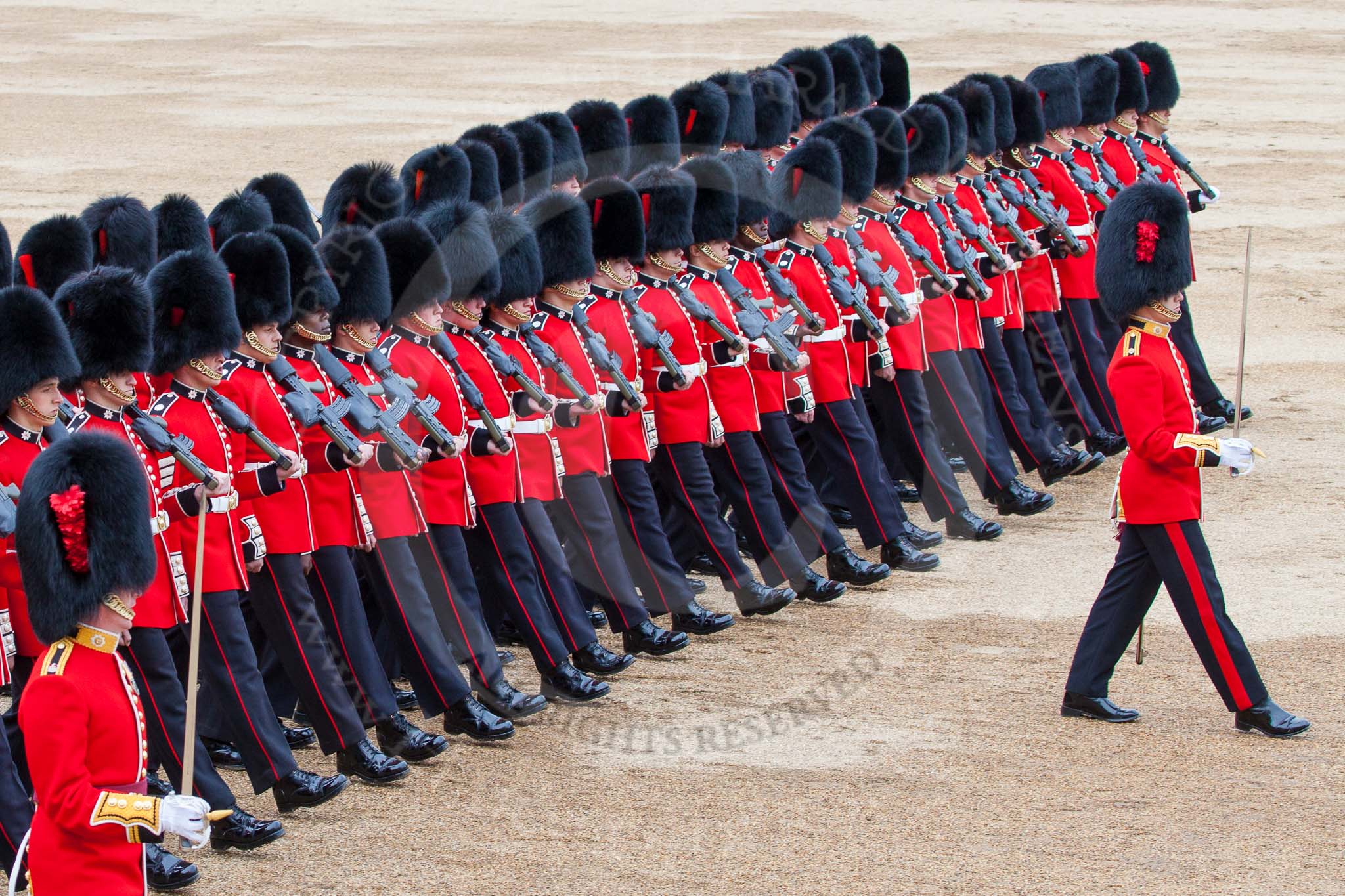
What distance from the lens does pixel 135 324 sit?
4367mm

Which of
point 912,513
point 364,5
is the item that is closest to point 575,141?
point 912,513

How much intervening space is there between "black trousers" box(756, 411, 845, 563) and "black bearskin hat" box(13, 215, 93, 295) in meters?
2.03

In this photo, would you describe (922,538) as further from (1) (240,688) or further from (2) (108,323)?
(2) (108,323)

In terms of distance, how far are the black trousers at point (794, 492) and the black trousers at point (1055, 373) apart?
1.51 meters

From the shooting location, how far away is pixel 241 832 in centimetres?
429

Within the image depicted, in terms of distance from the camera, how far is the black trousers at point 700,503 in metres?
5.84

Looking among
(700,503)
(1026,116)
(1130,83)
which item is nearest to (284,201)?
(700,503)

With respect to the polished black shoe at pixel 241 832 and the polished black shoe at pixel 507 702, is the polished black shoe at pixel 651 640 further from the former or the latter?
the polished black shoe at pixel 241 832

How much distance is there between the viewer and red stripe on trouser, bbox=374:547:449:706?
193 inches

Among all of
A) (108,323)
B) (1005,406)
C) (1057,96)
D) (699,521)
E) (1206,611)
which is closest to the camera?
(108,323)

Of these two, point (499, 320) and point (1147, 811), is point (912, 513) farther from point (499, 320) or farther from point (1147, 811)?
point (1147, 811)

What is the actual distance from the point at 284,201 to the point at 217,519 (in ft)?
5.48

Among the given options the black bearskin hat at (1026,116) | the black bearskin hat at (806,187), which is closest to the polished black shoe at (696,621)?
the black bearskin hat at (806,187)

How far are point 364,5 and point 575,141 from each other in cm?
1403
